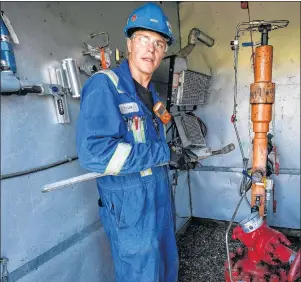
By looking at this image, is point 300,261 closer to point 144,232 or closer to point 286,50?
point 144,232

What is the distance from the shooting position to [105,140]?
1.12m

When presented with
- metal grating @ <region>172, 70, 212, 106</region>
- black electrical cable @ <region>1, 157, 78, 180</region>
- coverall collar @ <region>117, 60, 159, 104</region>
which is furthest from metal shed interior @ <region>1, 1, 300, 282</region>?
coverall collar @ <region>117, 60, 159, 104</region>

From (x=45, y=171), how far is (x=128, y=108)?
48 centimetres

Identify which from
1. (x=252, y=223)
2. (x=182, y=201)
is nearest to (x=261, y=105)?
(x=252, y=223)

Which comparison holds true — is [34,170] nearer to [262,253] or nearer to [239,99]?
[262,253]

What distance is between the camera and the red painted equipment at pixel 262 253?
4.72 feet

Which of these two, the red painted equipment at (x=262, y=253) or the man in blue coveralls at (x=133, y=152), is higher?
the man in blue coveralls at (x=133, y=152)

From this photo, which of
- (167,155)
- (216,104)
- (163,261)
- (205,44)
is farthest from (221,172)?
(167,155)

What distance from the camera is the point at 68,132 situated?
4.71 ft

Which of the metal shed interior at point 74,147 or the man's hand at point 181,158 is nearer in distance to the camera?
the metal shed interior at point 74,147

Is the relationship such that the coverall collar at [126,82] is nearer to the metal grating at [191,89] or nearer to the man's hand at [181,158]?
the man's hand at [181,158]

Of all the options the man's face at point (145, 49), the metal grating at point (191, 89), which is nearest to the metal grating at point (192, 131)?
the metal grating at point (191, 89)

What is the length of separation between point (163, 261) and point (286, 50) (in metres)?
Result: 1.89

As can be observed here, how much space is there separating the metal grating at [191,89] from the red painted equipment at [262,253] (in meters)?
0.97
